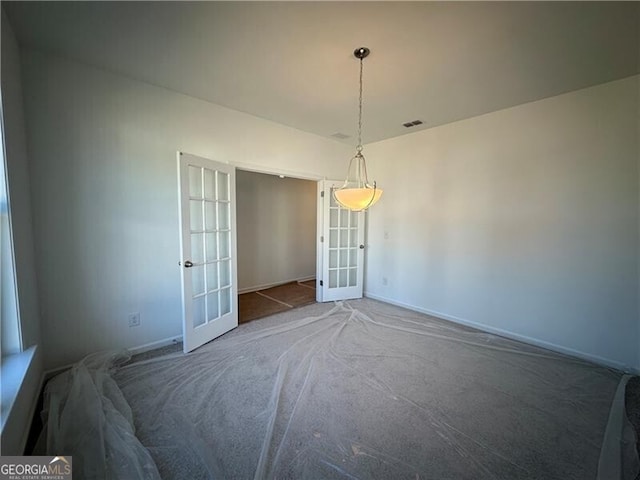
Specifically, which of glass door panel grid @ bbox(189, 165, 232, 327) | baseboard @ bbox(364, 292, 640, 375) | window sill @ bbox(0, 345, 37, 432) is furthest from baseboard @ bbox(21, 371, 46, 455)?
baseboard @ bbox(364, 292, 640, 375)

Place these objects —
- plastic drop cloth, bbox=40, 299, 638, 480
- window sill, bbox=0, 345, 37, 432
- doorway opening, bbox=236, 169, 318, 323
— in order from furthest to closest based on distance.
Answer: doorway opening, bbox=236, 169, 318, 323, plastic drop cloth, bbox=40, 299, 638, 480, window sill, bbox=0, 345, 37, 432

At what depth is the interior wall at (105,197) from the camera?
2287 millimetres

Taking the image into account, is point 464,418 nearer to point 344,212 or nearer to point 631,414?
point 631,414

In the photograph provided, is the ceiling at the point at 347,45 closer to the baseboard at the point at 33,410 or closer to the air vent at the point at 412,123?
the air vent at the point at 412,123

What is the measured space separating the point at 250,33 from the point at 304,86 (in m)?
0.86

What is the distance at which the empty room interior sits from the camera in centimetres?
172

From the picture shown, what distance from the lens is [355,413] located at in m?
1.99

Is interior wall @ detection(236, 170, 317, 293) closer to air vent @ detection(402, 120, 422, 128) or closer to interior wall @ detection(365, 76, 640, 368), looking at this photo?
interior wall @ detection(365, 76, 640, 368)

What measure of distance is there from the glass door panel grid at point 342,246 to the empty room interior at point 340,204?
3.10 feet

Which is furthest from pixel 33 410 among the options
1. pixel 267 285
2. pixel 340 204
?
pixel 267 285

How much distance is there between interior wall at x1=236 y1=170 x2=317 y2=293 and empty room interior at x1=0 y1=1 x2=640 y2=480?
5.15ft

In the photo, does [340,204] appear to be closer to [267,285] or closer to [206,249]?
[206,249]

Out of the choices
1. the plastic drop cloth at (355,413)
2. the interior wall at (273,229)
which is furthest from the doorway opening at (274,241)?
the plastic drop cloth at (355,413)

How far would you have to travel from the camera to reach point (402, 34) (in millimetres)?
1956
